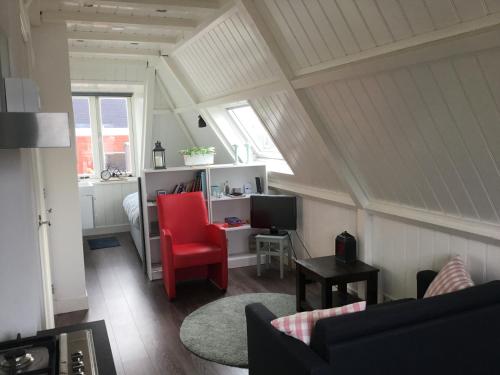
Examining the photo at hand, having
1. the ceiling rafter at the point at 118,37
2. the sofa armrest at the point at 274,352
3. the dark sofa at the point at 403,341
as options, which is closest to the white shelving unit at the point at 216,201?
the ceiling rafter at the point at 118,37

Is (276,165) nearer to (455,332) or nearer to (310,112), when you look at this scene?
(310,112)

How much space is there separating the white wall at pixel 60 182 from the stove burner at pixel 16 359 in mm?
2725

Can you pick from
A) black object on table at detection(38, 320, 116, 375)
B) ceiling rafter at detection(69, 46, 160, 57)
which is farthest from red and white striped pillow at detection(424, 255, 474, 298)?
ceiling rafter at detection(69, 46, 160, 57)

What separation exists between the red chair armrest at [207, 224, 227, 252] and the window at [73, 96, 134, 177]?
3402 millimetres

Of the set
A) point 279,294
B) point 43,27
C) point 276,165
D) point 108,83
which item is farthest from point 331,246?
point 108,83

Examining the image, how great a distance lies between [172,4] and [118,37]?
1.46 m

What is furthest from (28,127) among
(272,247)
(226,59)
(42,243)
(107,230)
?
(107,230)

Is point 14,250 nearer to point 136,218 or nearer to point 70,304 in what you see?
point 70,304

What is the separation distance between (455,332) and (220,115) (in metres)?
3.97

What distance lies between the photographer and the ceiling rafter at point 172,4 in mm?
3326

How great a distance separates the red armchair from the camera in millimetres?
4402

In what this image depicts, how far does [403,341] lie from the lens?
6.70 feet

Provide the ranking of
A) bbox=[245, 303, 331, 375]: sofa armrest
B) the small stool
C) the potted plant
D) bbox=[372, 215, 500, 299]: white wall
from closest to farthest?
bbox=[245, 303, 331, 375]: sofa armrest
bbox=[372, 215, 500, 299]: white wall
the small stool
the potted plant

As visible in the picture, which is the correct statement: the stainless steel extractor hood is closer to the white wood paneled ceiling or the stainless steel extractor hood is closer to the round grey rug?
the white wood paneled ceiling
